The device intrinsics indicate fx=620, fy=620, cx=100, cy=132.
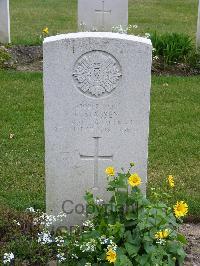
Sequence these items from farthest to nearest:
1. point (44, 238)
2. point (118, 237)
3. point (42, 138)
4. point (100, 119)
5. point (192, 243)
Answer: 1. point (42, 138)
2. point (192, 243)
3. point (100, 119)
4. point (44, 238)
5. point (118, 237)

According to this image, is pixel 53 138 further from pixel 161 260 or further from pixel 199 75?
pixel 199 75

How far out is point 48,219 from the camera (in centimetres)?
421

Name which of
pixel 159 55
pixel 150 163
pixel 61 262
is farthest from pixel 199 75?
pixel 61 262

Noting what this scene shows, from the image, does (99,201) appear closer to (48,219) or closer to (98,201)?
(98,201)

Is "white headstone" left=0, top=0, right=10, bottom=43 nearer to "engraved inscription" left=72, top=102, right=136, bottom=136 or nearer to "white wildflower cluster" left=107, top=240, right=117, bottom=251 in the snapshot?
"engraved inscription" left=72, top=102, right=136, bottom=136

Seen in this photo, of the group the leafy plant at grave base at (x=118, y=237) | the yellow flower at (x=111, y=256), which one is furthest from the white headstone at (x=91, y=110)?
the yellow flower at (x=111, y=256)

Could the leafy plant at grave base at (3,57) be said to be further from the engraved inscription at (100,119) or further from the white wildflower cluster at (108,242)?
the white wildflower cluster at (108,242)

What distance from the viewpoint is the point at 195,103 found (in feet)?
25.6

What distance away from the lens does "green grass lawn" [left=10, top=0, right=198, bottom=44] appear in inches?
503

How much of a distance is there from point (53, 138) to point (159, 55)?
5.34m

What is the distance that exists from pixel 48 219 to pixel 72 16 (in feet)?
34.9

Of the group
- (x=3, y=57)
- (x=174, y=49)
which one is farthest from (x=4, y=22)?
(x=174, y=49)

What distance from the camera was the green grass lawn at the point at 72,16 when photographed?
41.9 ft

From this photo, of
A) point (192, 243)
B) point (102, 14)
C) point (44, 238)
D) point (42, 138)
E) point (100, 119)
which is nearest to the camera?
point (44, 238)
